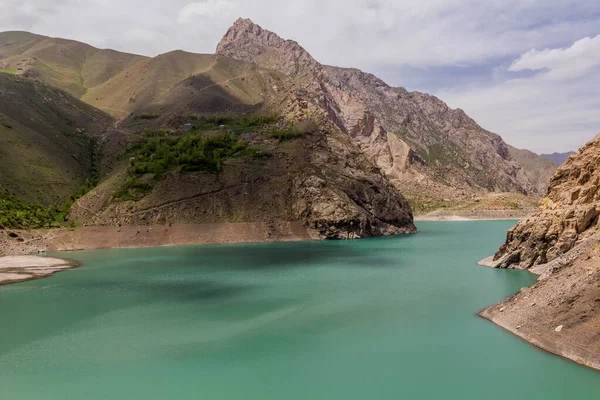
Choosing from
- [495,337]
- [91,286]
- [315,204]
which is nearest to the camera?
[495,337]

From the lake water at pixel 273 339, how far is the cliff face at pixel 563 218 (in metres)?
2.77

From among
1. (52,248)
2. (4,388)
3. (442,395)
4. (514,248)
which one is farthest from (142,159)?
(442,395)

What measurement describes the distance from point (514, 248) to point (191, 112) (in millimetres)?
124686

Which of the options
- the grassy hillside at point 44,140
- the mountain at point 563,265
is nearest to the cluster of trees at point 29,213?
the grassy hillside at point 44,140

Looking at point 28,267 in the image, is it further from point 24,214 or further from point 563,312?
point 563,312

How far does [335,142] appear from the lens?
11906 centimetres

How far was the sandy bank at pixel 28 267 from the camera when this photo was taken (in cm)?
5375

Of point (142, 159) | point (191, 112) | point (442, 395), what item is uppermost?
point (191, 112)

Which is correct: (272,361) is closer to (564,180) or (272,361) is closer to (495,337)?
(495,337)

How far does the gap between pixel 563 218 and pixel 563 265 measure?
15146mm

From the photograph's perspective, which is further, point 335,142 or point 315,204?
point 335,142

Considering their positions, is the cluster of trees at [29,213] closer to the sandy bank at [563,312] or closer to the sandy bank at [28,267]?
the sandy bank at [28,267]

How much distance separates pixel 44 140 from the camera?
383ft

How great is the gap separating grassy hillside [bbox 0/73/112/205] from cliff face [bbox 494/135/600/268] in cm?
8482
